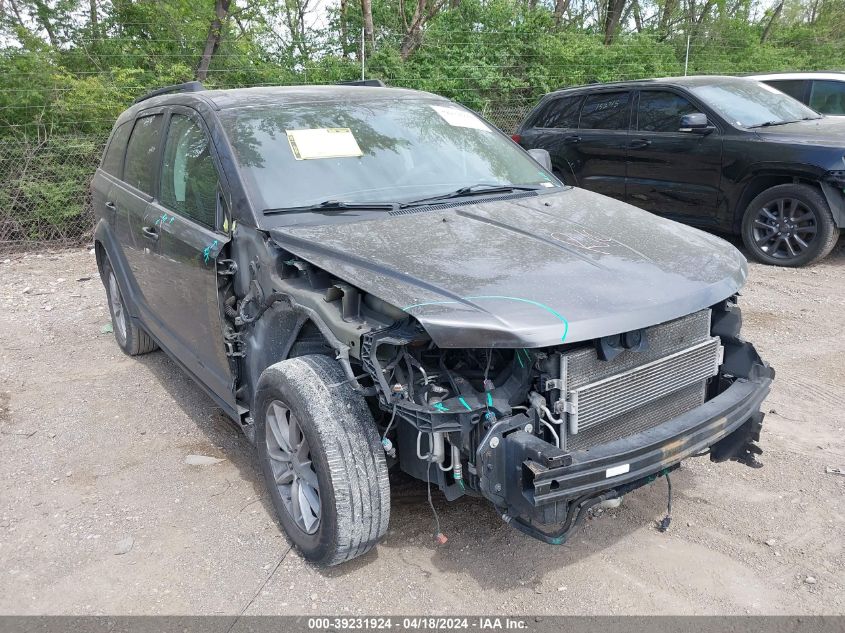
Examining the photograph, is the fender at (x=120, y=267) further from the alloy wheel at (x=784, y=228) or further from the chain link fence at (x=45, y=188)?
the alloy wheel at (x=784, y=228)

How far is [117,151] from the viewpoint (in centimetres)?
520

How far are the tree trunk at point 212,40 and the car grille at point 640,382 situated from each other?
9.27m

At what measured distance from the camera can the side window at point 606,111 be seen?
833cm

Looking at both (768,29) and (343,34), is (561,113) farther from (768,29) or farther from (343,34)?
(768,29)

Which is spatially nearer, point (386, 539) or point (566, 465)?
point (566, 465)

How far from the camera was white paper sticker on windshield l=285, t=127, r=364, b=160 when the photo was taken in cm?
364

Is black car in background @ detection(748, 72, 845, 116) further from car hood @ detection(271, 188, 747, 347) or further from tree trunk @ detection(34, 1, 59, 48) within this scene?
tree trunk @ detection(34, 1, 59, 48)

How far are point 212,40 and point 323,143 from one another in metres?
8.11

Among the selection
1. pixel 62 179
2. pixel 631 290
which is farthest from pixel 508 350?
pixel 62 179

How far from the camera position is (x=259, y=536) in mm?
3316

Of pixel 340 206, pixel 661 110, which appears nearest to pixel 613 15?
pixel 661 110

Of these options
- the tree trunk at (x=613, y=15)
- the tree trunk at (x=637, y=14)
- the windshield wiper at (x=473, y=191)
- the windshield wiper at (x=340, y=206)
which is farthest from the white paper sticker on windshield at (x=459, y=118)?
the tree trunk at (x=637, y=14)

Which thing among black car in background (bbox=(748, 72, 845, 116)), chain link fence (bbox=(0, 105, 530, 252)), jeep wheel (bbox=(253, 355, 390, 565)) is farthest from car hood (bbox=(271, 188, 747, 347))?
black car in background (bbox=(748, 72, 845, 116))

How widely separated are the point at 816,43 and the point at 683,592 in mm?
20076
